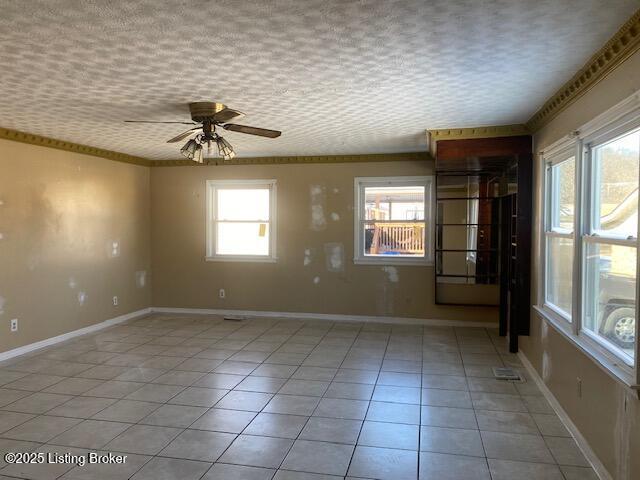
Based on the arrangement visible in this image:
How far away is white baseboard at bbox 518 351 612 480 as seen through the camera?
256cm

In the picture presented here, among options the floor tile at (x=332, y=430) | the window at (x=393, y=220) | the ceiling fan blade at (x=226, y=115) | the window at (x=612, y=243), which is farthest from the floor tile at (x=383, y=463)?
the window at (x=393, y=220)

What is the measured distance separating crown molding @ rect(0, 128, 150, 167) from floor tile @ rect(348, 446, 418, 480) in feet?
14.5

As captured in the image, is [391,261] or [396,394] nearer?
[396,394]

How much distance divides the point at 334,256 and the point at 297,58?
4.06 meters

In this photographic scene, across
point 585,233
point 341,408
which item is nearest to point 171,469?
point 341,408

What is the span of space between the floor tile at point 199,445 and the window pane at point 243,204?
13.4 feet

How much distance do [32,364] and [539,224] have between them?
4.91 m

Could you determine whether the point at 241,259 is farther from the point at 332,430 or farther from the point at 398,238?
the point at 332,430

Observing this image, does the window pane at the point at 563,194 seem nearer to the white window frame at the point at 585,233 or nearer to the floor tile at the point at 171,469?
the white window frame at the point at 585,233

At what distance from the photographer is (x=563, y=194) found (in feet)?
12.1

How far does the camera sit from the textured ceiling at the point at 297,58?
2.10 meters

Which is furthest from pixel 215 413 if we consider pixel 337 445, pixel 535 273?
pixel 535 273

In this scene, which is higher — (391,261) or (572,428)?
(391,261)

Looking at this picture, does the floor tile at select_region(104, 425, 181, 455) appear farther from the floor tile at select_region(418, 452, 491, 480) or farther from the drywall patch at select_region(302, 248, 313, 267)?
the drywall patch at select_region(302, 248, 313, 267)
